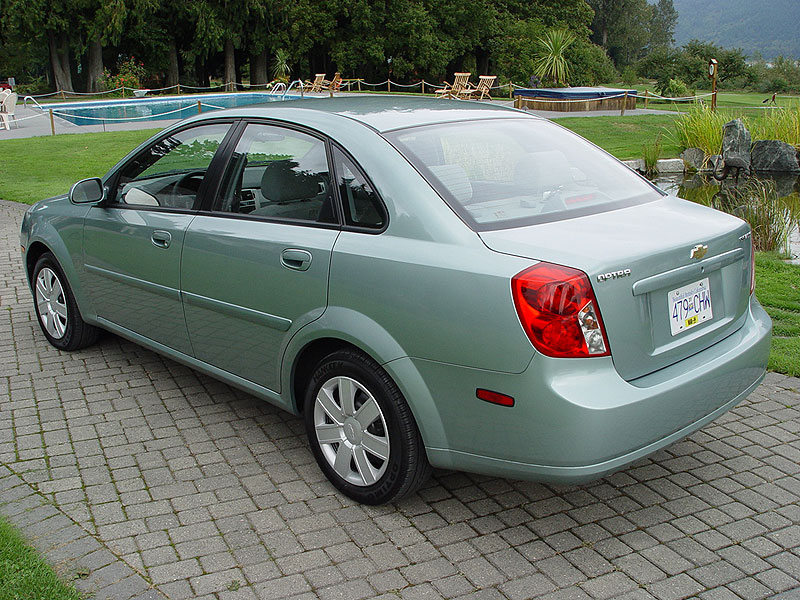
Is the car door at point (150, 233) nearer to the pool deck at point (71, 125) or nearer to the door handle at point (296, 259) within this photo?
the door handle at point (296, 259)

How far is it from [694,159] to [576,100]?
42.6 ft

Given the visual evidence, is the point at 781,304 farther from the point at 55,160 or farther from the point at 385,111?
the point at 55,160

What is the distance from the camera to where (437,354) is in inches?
120

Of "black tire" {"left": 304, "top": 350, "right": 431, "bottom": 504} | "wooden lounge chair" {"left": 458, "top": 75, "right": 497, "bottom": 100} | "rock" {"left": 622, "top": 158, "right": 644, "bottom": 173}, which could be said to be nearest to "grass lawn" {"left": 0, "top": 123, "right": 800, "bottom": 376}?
"rock" {"left": 622, "top": 158, "right": 644, "bottom": 173}

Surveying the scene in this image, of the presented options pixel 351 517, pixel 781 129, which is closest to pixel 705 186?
pixel 781 129

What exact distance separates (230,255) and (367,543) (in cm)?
153

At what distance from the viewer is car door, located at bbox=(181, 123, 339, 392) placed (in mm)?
3564

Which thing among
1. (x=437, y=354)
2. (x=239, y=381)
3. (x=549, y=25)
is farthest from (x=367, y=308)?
(x=549, y=25)

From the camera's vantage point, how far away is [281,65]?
45.9 metres

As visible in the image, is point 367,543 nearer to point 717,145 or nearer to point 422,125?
point 422,125

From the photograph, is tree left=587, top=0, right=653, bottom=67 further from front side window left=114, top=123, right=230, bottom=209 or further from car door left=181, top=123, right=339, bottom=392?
car door left=181, top=123, right=339, bottom=392

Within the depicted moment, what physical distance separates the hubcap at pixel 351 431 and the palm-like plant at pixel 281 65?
43.4m

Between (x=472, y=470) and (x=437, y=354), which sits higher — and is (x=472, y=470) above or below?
below

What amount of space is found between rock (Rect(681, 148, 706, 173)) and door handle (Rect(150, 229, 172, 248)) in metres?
12.8
